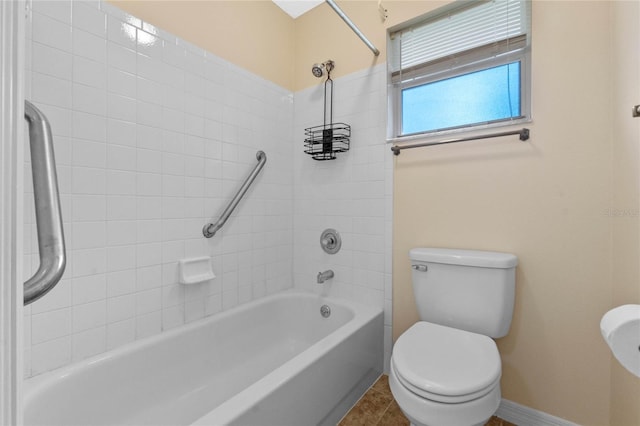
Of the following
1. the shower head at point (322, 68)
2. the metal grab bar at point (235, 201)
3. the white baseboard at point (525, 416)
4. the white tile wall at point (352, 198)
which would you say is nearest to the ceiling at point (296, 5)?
the shower head at point (322, 68)

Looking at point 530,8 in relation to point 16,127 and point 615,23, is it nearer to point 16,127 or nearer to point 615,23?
point 615,23

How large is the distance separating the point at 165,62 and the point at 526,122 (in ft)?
5.68

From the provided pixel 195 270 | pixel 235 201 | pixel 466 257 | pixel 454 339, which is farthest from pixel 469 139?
pixel 195 270

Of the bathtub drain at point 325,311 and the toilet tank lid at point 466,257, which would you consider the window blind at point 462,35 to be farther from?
the bathtub drain at point 325,311

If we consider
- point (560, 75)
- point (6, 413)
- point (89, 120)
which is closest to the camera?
point (6, 413)

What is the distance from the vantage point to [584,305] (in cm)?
124

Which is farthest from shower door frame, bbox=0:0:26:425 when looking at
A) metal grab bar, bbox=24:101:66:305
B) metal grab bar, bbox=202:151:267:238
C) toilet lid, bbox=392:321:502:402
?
metal grab bar, bbox=202:151:267:238

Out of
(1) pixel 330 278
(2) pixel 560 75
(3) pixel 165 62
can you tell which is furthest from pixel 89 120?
(2) pixel 560 75

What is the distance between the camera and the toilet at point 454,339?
0.93m

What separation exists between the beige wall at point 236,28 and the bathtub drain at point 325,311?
5.10 feet

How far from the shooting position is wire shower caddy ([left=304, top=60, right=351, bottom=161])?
188 cm

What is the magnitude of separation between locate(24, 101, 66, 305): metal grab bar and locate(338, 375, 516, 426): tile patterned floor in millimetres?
1386

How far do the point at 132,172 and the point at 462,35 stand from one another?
70.3 inches

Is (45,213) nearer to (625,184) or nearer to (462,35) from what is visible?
(625,184)
